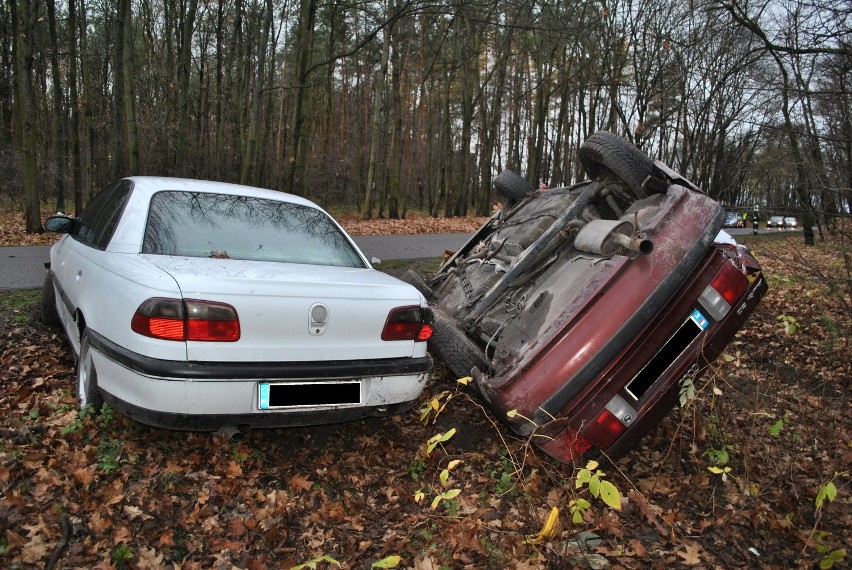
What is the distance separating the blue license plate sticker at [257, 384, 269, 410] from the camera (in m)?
2.69

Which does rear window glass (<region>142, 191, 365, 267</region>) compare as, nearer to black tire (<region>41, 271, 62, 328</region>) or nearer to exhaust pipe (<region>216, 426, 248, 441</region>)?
exhaust pipe (<region>216, 426, 248, 441</region>)

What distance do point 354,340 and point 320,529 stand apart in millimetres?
936

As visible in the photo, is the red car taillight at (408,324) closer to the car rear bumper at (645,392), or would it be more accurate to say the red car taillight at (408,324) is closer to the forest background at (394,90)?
the car rear bumper at (645,392)


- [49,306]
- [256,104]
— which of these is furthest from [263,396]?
[256,104]

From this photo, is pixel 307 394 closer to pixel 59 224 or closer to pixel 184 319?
pixel 184 319

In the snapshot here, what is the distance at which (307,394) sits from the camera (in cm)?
280

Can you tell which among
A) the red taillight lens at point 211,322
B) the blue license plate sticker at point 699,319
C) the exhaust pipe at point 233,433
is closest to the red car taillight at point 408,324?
the red taillight lens at point 211,322

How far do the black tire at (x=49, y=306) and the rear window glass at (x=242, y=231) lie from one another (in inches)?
78.3

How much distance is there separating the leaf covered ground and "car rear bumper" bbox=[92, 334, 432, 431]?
415 millimetres

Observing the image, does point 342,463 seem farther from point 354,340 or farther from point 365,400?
point 354,340

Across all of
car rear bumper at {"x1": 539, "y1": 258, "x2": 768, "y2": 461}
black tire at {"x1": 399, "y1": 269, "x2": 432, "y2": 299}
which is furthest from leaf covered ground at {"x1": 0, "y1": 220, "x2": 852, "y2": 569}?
black tire at {"x1": 399, "y1": 269, "x2": 432, "y2": 299}

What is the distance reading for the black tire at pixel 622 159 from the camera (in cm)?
412

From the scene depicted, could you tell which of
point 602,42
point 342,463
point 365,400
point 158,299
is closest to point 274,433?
point 342,463

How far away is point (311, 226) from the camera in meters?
3.80
